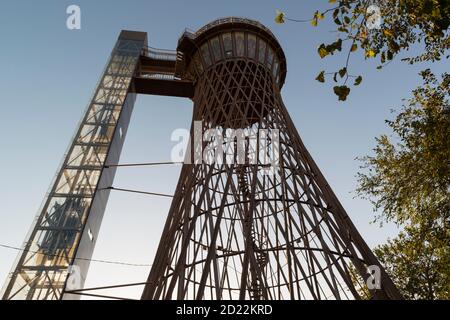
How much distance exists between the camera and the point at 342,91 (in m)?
3.46

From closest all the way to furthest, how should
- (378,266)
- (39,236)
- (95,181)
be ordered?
(378,266), (39,236), (95,181)

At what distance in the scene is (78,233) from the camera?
887cm

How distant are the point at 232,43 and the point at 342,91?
24.9ft

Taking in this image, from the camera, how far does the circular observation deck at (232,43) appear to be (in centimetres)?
1041

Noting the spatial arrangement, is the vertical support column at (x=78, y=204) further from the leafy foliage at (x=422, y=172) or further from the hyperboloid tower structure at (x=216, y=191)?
the leafy foliage at (x=422, y=172)

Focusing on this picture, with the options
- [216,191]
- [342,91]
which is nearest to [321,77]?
[342,91]

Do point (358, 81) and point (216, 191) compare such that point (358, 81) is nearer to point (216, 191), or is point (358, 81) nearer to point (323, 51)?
point (323, 51)

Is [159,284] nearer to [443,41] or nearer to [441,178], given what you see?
[441,178]

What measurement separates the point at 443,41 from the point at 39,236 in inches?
399

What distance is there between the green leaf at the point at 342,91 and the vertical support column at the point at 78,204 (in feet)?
24.0

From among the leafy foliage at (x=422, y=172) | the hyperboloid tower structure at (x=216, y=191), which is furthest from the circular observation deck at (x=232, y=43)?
the leafy foliage at (x=422, y=172)

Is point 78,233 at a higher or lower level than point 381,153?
lower
